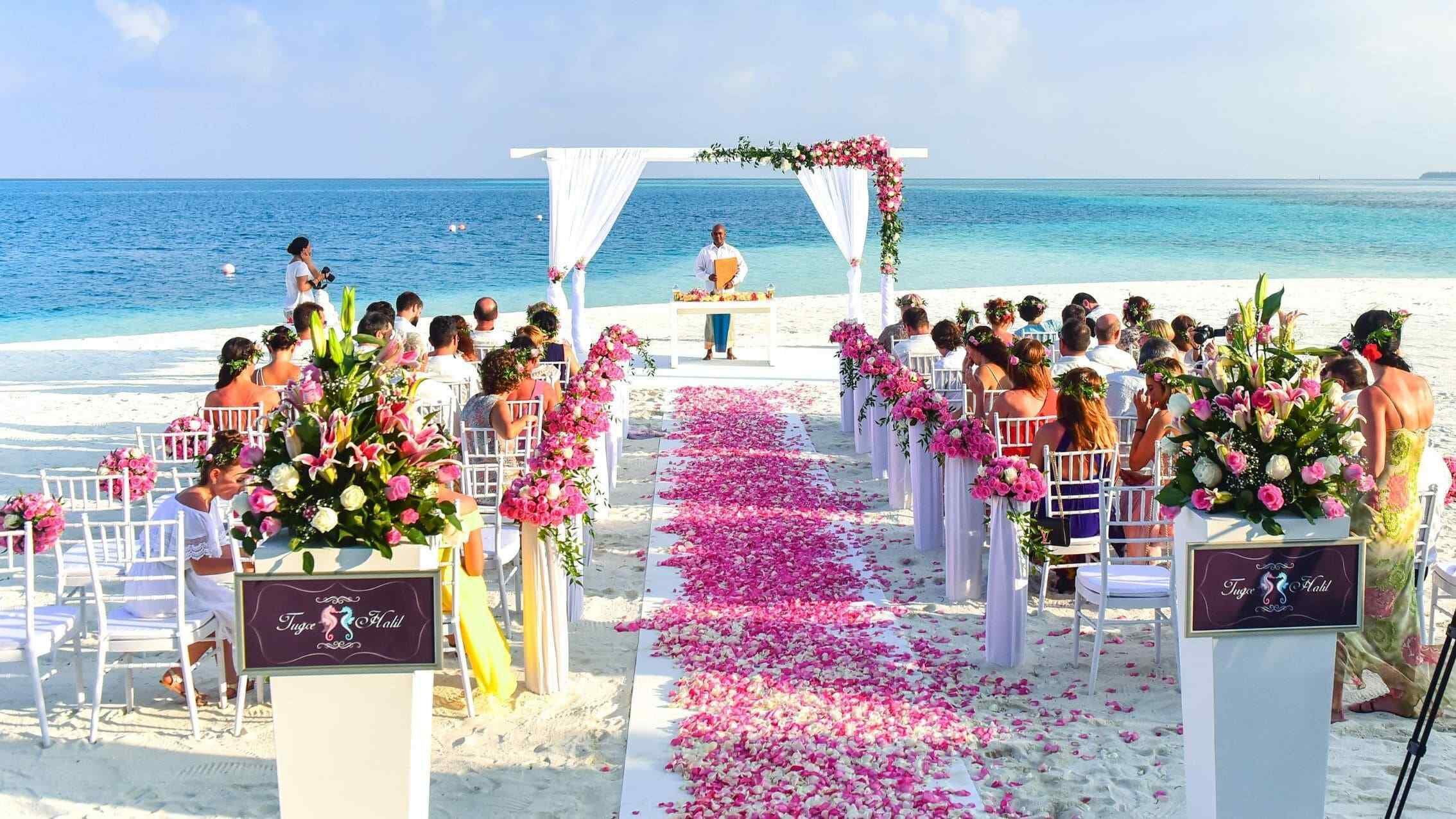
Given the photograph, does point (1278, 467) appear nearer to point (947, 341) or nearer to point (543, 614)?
point (543, 614)

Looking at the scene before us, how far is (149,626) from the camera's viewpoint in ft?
17.1

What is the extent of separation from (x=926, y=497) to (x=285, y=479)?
506 centimetres

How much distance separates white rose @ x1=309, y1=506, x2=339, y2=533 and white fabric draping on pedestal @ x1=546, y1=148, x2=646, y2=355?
11.0 m

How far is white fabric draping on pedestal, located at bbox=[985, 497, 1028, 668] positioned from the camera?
590 centimetres

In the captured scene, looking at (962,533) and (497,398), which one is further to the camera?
(497,398)

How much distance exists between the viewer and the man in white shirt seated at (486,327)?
10312 millimetres

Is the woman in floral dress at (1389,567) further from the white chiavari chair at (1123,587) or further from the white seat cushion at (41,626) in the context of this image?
the white seat cushion at (41,626)

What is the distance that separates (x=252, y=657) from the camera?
3.44m

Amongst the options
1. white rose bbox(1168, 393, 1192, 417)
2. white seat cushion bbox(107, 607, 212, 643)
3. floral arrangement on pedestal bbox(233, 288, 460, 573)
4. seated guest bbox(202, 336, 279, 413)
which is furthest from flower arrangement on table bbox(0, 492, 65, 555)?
white rose bbox(1168, 393, 1192, 417)

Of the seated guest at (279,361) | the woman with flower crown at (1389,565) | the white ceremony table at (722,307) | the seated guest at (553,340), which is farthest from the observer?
the white ceremony table at (722,307)

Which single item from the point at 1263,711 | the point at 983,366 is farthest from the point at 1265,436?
the point at 983,366

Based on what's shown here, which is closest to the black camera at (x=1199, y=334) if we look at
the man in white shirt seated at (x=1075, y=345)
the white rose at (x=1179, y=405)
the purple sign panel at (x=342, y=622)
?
the man in white shirt seated at (x=1075, y=345)

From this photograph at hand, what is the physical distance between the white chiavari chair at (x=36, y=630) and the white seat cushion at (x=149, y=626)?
213mm

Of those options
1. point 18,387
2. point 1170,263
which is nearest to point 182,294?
point 18,387
